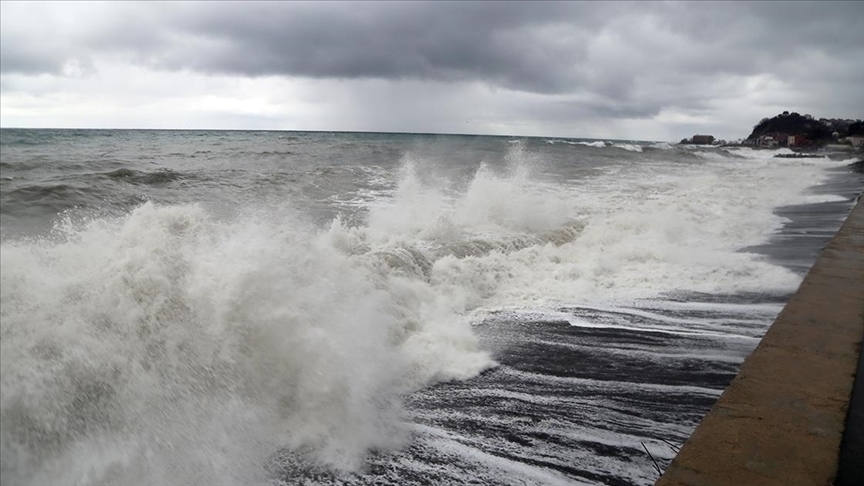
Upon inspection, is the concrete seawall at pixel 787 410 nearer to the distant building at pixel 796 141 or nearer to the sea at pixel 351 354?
the sea at pixel 351 354

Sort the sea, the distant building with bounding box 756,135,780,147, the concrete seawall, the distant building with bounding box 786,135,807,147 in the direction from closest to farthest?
the concrete seawall → the sea → the distant building with bounding box 786,135,807,147 → the distant building with bounding box 756,135,780,147

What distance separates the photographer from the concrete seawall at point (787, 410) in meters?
1.97

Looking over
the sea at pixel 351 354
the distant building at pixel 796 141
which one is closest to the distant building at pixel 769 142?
the distant building at pixel 796 141

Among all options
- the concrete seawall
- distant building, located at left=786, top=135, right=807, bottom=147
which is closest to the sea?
the concrete seawall

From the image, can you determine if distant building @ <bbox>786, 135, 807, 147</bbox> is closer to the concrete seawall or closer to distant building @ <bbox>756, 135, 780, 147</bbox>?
distant building @ <bbox>756, 135, 780, 147</bbox>

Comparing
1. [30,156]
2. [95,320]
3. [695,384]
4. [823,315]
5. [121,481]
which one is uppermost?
[30,156]

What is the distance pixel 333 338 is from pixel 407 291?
70.8 inches

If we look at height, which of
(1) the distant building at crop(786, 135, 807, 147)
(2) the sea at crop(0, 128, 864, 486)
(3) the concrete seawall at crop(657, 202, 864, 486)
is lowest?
(2) the sea at crop(0, 128, 864, 486)

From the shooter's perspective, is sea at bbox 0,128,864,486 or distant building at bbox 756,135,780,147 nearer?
sea at bbox 0,128,864,486

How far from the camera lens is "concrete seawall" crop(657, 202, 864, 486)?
6.45 ft

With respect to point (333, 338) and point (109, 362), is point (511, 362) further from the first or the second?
point (109, 362)

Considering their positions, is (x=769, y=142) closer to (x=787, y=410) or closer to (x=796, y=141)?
(x=796, y=141)

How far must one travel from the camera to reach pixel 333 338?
4152 millimetres

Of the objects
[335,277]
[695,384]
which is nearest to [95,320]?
[335,277]
